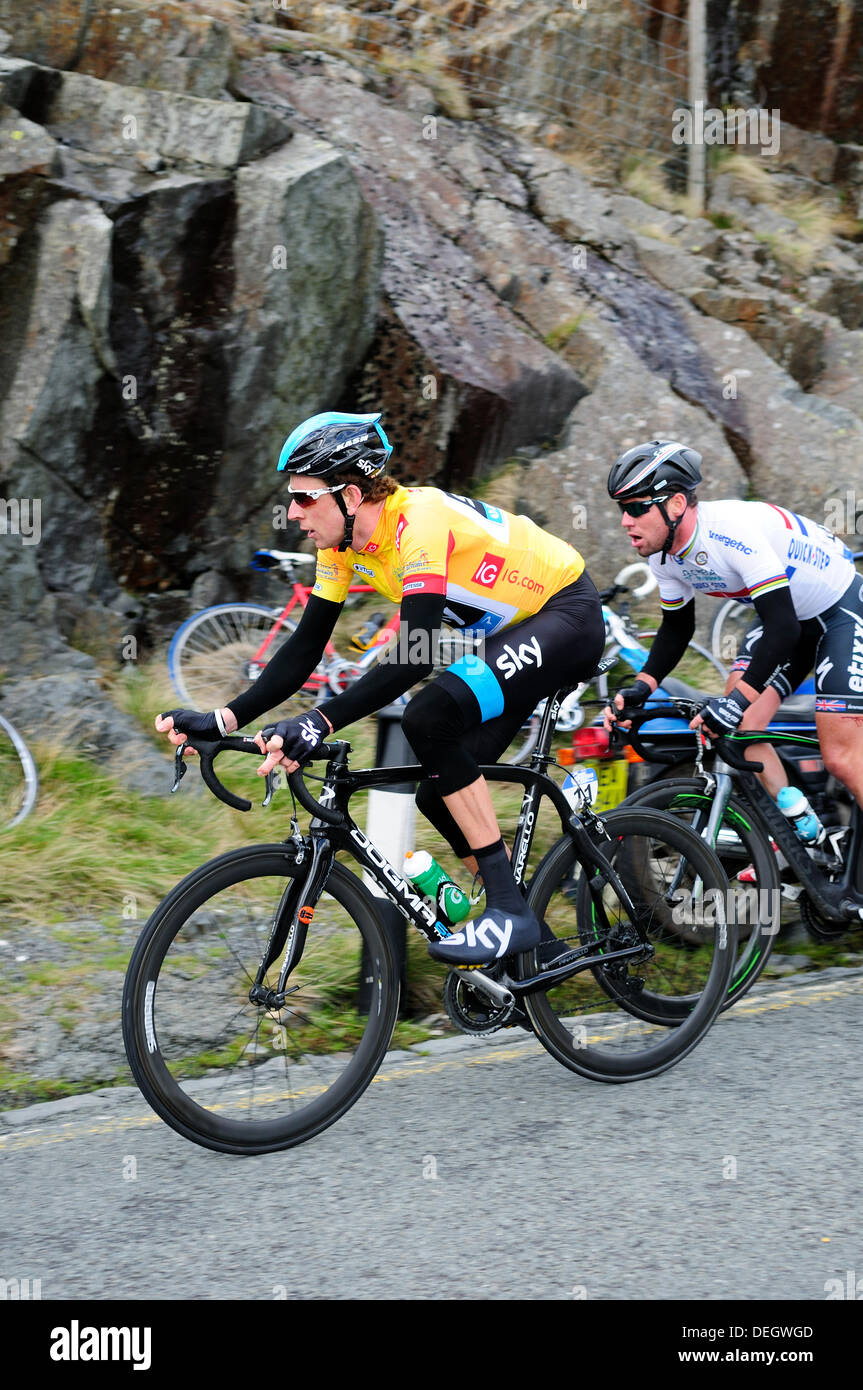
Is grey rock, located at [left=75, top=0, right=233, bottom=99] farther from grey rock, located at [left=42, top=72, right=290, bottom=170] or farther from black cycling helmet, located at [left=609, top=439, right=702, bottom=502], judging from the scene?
black cycling helmet, located at [left=609, top=439, right=702, bottom=502]

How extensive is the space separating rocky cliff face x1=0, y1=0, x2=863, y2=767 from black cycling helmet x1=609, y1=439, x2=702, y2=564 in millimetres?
3803

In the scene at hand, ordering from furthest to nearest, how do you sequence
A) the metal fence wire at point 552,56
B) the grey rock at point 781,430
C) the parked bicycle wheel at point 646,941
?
the metal fence wire at point 552,56 < the grey rock at point 781,430 < the parked bicycle wheel at point 646,941

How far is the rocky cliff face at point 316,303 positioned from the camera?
811cm

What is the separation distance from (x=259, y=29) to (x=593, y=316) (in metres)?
4.19

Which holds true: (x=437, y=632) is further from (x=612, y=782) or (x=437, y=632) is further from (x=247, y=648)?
(x=247, y=648)

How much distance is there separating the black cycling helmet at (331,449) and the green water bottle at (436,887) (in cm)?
120

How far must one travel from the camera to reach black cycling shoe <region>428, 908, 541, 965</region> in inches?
153

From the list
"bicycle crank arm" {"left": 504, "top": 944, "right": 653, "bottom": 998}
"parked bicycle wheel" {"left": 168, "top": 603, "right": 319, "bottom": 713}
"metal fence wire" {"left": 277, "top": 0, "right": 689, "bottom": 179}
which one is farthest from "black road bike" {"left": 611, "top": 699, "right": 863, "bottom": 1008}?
"metal fence wire" {"left": 277, "top": 0, "right": 689, "bottom": 179}

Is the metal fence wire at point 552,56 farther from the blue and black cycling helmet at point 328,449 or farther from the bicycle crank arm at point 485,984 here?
the bicycle crank arm at point 485,984

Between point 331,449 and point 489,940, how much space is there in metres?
1.58

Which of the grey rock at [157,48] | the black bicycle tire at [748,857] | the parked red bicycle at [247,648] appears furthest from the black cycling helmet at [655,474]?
the grey rock at [157,48]

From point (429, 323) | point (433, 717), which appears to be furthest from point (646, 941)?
point (429, 323)

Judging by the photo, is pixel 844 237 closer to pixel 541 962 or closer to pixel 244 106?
pixel 244 106

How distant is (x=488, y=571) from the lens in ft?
13.4
